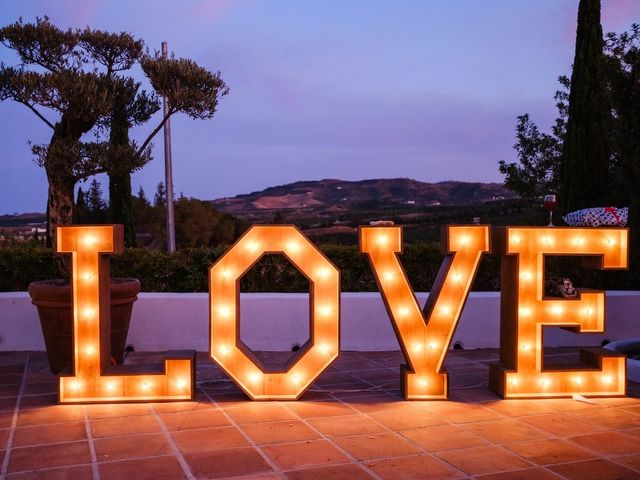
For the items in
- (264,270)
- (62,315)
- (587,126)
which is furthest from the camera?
(587,126)

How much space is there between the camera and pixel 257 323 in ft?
25.1

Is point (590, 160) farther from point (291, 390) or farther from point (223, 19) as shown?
point (291, 390)

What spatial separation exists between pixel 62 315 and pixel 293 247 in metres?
2.43

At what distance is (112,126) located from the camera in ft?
24.5

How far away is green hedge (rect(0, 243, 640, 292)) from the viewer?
8352 millimetres

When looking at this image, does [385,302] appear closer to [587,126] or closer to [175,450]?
[175,450]

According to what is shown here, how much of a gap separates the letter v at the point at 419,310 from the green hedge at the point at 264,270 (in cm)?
294

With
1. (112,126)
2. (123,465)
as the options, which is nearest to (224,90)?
(112,126)

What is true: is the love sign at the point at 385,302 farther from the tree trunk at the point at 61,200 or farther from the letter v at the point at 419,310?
the tree trunk at the point at 61,200

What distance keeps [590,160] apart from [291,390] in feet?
28.0

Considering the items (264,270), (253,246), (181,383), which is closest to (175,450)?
(181,383)

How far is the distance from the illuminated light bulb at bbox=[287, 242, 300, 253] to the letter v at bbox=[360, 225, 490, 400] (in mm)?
520

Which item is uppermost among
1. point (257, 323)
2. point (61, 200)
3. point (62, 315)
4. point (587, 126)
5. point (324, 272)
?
point (587, 126)

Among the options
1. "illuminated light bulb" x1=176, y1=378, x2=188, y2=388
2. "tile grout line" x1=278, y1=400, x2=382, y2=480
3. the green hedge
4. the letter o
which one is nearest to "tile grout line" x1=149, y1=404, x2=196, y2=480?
"illuminated light bulb" x1=176, y1=378, x2=188, y2=388
